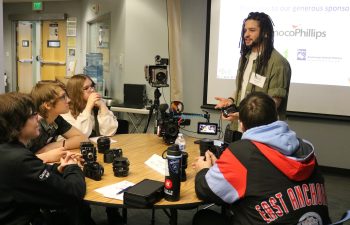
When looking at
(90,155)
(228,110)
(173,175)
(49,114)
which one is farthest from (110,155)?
(228,110)

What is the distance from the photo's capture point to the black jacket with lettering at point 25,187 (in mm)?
1348

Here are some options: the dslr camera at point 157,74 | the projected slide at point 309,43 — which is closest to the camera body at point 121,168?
the dslr camera at point 157,74

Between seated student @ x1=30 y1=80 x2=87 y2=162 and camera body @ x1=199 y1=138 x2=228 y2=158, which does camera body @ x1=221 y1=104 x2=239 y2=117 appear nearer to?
camera body @ x1=199 y1=138 x2=228 y2=158

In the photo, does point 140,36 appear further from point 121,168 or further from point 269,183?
point 269,183

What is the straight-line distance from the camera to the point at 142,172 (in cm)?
188

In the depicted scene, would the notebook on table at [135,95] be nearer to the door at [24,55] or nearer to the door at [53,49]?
the door at [53,49]

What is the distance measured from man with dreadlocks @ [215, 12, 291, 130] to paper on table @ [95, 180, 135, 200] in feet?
3.72

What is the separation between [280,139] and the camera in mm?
1398

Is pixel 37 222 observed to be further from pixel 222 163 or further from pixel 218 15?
pixel 218 15

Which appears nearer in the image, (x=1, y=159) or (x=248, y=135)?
(x=1, y=159)

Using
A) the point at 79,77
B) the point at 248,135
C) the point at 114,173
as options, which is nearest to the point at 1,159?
the point at 114,173

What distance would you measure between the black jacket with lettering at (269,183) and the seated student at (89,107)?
150 cm

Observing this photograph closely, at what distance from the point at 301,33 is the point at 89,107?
2706 millimetres

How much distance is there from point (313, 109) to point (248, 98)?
2901mm
